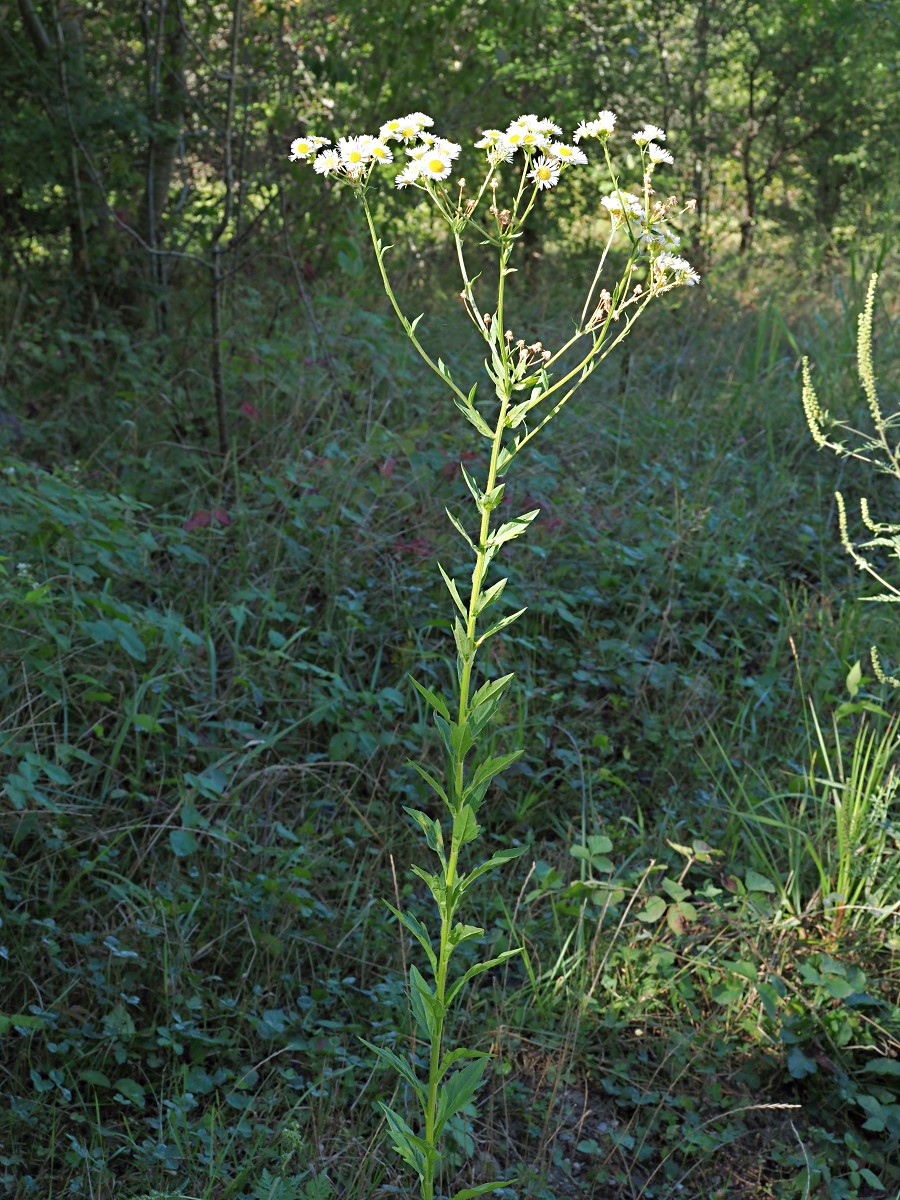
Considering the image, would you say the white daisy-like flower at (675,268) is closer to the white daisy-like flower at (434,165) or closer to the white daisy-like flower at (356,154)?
the white daisy-like flower at (434,165)

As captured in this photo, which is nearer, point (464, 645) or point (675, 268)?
point (464, 645)

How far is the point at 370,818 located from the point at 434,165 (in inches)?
64.1

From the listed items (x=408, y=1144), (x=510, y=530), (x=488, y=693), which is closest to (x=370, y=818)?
(x=408, y=1144)

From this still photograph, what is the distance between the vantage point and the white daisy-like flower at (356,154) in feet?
5.17

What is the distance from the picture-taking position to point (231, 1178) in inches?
72.4

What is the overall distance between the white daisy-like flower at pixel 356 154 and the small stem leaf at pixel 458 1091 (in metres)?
1.21

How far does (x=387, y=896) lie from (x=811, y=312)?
15.3 feet

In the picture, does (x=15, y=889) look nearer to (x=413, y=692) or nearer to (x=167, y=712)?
(x=167, y=712)

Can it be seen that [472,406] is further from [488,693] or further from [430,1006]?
[430,1006]

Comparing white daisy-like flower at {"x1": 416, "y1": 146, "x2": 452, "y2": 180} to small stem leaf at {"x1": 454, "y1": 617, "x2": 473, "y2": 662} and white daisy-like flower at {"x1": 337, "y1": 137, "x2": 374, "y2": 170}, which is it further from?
small stem leaf at {"x1": 454, "y1": 617, "x2": 473, "y2": 662}

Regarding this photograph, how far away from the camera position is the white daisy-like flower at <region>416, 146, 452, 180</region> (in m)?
1.51

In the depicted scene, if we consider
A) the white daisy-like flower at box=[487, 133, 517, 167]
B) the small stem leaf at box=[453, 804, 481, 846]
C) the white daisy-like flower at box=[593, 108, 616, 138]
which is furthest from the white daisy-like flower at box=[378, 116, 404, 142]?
the small stem leaf at box=[453, 804, 481, 846]

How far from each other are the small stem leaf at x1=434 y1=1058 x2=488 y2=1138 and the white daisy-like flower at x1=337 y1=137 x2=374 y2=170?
3.96 ft

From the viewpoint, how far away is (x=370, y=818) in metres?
2.71
